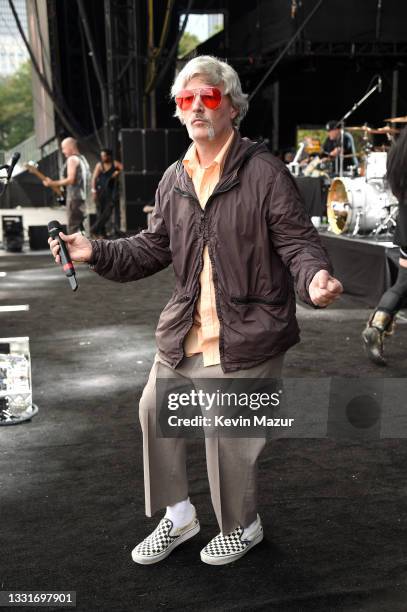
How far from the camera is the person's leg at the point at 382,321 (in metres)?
5.18

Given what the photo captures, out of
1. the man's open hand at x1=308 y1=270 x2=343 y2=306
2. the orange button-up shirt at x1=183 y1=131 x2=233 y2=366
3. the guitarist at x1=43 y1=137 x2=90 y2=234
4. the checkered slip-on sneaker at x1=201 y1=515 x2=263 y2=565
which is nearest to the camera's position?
the man's open hand at x1=308 y1=270 x2=343 y2=306

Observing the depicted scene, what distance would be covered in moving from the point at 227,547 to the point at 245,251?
1.12 metres

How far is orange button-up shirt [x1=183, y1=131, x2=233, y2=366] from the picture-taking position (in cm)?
232

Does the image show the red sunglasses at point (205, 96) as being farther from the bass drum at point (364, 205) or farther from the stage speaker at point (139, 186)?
the stage speaker at point (139, 186)

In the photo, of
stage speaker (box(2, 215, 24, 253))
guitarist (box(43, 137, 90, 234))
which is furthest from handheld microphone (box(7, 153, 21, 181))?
stage speaker (box(2, 215, 24, 253))

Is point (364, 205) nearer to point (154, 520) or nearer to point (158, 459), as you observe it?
point (154, 520)

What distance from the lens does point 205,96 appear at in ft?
7.31

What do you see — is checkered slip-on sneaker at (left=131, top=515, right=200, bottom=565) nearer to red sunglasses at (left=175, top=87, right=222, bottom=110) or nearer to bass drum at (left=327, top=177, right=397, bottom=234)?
red sunglasses at (left=175, top=87, right=222, bottom=110)

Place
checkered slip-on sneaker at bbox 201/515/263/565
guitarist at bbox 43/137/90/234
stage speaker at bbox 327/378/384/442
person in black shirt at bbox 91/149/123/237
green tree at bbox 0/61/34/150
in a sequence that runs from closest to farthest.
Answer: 1. stage speaker at bbox 327/378/384/442
2. checkered slip-on sneaker at bbox 201/515/263/565
3. guitarist at bbox 43/137/90/234
4. person in black shirt at bbox 91/149/123/237
5. green tree at bbox 0/61/34/150

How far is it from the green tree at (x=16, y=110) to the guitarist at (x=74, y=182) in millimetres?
61742

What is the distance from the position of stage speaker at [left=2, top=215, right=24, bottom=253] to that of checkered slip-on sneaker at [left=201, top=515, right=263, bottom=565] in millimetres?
12009

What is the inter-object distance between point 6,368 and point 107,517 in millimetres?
1436

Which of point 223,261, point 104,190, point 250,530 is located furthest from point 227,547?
point 104,190

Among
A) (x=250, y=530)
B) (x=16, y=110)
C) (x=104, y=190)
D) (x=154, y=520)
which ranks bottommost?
(x=154, y=520)
